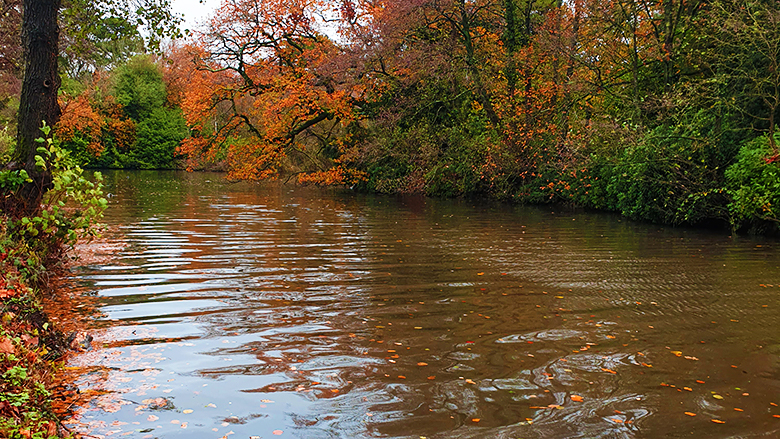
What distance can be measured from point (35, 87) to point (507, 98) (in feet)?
58.6

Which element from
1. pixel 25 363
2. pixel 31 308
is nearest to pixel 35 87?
pixel 31 308

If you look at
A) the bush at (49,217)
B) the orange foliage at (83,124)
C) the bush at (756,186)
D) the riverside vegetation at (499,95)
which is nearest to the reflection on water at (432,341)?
the bush at (49,217)

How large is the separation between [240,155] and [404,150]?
6.72 meters

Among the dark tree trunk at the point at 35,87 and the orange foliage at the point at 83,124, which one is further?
the orange foliage at the point at 83,124

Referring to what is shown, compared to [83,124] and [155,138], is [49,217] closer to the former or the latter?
[83,124]

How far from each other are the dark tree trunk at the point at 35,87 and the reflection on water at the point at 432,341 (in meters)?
1.40

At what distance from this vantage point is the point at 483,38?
2403 centimetres

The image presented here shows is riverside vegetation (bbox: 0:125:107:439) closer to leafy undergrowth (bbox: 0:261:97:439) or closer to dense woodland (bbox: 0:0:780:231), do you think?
leafy undergrowth (bbox: 0:261:97:439)

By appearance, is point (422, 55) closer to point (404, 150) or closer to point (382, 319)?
point (404, 150)

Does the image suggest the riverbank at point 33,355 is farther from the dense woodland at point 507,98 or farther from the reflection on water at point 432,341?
the dense woodland at point 507,98

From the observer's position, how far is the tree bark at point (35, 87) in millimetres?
7500

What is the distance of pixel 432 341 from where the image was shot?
5.78 metres

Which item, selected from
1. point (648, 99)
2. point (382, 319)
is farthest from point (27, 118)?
point (648, 99)

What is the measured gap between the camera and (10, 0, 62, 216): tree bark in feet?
24.6
